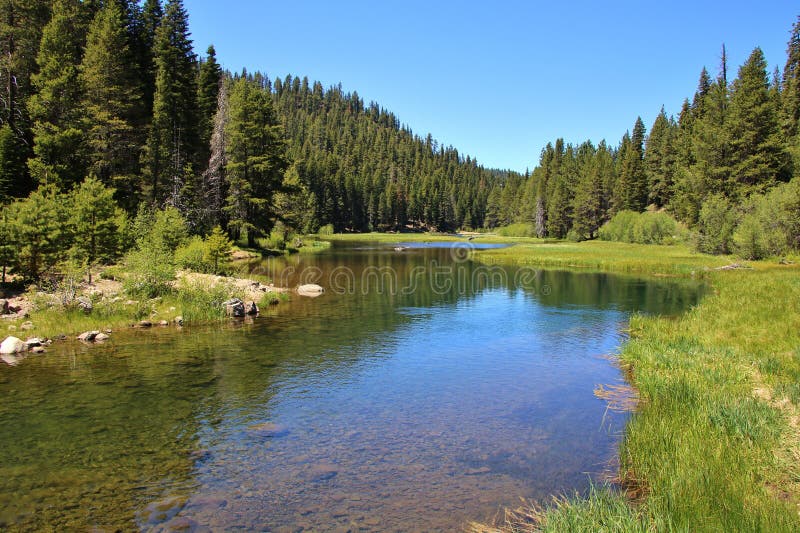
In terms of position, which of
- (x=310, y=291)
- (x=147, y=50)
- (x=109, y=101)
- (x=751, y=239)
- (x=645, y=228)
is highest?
(x=147, y=50)

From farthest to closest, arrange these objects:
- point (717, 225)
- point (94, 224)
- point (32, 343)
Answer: point (717, 225)
point (94, 224)
point (32, 343)

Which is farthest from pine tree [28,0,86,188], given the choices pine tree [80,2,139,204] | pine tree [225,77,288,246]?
pine tree [225,77,288,246]

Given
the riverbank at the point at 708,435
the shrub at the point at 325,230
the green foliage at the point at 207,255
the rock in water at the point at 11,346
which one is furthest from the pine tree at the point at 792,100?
the shrub at the point at 325,230

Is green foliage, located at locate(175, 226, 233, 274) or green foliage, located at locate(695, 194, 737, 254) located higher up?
green foliage, located at locate(695, 194, 737, 254)

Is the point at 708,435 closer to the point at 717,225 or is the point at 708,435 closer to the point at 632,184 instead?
the point at 717,225

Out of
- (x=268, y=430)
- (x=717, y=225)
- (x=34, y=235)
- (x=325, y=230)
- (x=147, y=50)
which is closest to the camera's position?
(x=268, y=430)

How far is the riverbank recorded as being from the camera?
7.30 metres

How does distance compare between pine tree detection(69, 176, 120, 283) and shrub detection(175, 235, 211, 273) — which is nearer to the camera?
pine tree detection(69, 176, 120, 283)

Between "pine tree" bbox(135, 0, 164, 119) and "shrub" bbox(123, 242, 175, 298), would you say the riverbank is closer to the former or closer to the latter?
"shrub" bbox(123, 242, 175, 298)

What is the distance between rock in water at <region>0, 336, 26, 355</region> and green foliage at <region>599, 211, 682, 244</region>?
8221cm

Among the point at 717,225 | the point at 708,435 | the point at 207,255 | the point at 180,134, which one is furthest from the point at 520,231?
the point at 708,435

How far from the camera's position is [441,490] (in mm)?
9859

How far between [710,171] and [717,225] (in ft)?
52.1

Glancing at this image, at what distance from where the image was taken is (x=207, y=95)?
63.9 m
